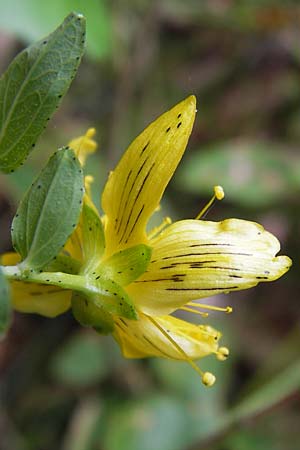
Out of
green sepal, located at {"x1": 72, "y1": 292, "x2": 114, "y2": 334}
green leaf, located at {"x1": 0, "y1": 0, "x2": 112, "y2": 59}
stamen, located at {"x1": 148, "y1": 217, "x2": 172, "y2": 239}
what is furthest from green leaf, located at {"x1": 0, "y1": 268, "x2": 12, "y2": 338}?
green leaf, located at {"x1": 0, "y1": 0, "x2": 112, "y2": 59}

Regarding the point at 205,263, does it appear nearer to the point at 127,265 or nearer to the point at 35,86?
the point at 127,265

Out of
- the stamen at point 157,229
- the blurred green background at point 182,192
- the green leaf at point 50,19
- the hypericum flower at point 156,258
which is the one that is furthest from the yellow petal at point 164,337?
the green leaf at point 50,19

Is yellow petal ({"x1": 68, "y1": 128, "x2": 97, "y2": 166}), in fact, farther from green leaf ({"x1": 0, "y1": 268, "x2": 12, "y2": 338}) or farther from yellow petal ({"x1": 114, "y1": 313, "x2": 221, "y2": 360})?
green leaf ({"x1": 0, "y1": 268, "x2": 12, "y2": 338})

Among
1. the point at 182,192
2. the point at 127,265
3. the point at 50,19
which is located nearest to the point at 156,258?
the point at 127,265

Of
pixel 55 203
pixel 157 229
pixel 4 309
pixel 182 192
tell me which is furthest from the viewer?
pixel 182 192

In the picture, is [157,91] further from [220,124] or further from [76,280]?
[76,280]

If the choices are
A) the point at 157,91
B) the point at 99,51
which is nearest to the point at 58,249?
the point at 99,51

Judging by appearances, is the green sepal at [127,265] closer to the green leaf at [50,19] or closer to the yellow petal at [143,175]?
the yellow petal at [143,175]
